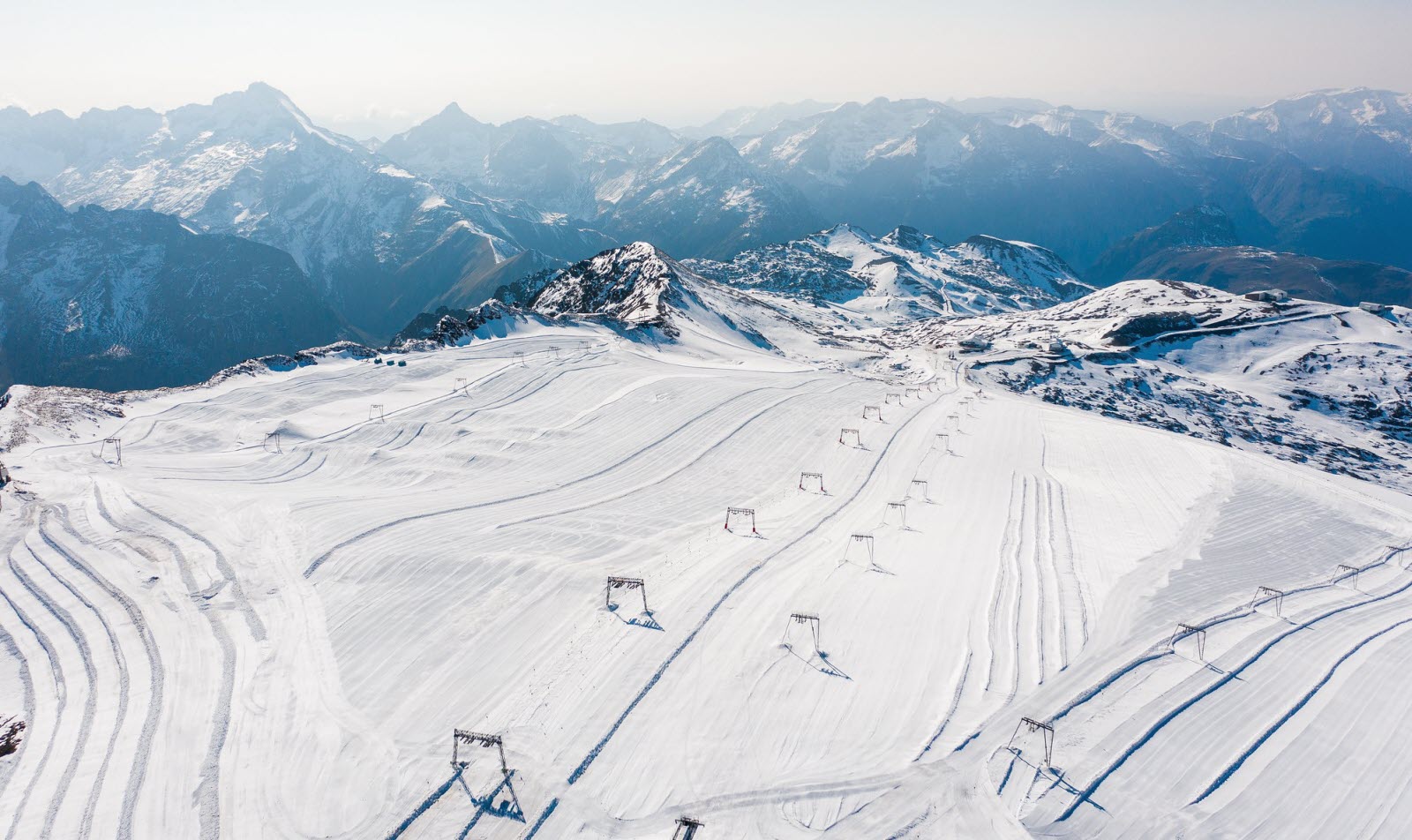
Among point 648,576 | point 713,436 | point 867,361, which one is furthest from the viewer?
point 867,361

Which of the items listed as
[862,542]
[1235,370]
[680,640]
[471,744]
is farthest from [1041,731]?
[1235,370]

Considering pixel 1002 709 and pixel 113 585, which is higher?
pixel 113 585

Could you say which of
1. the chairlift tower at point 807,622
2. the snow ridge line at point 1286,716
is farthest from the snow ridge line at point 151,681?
the snow ridge line at point 1286,716

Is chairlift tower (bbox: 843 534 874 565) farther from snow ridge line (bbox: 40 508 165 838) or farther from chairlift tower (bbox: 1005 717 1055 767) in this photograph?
snow ridge line (bbox: 40 508 165 838)

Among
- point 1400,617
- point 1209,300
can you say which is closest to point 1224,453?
point 1400,617

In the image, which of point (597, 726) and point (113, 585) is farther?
point (113, 585)

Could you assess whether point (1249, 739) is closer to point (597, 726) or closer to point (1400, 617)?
point (1400, 617)

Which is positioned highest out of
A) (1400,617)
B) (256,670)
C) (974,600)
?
(256,670)
